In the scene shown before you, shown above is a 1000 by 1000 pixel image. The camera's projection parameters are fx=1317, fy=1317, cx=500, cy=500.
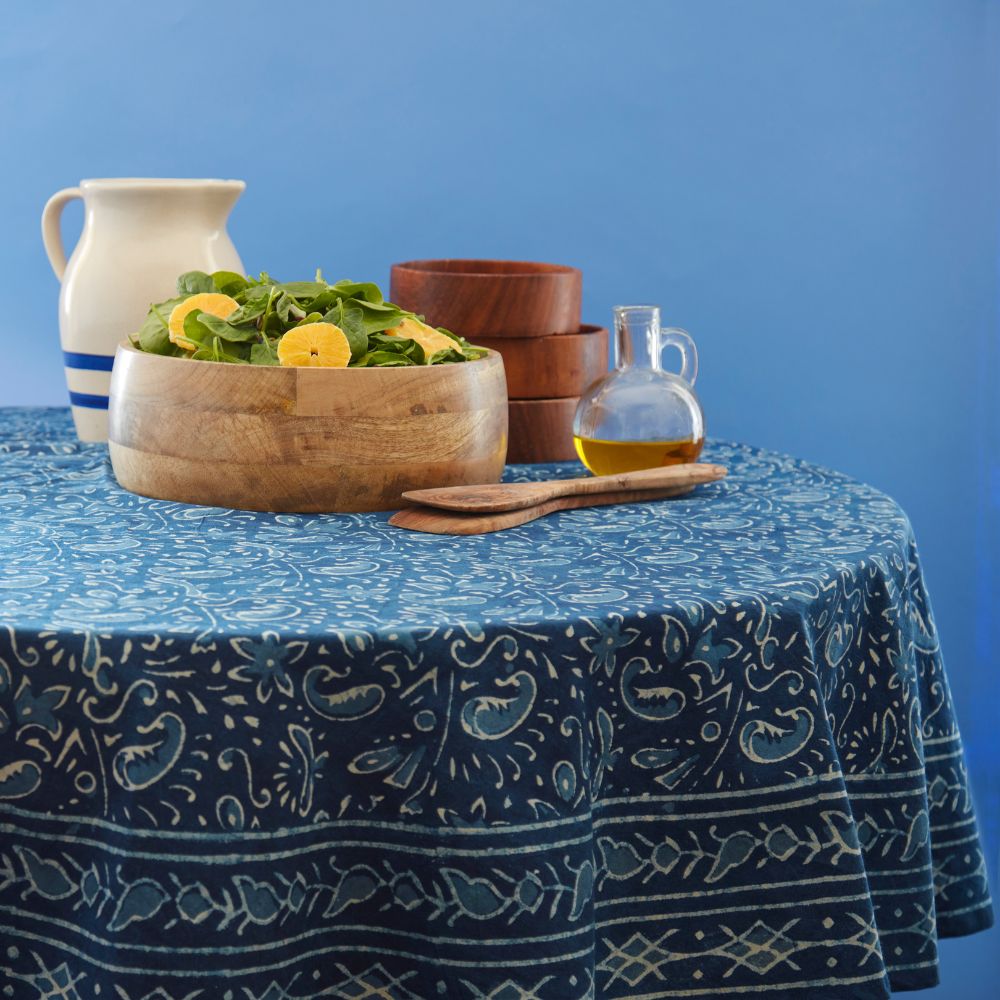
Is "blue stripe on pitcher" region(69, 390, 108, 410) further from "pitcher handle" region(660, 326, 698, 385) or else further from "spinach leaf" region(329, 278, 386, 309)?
"pitcher handle" region(660, 326, 698, 385)

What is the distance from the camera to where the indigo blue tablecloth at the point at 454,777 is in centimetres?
76

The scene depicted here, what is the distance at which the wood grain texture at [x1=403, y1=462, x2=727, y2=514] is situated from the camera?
1.11m

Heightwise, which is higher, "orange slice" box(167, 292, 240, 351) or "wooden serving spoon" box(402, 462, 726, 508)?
"orange slice" box(167, 292, 240, 351)

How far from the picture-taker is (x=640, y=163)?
234 cm

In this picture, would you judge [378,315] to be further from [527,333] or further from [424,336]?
[527,333]

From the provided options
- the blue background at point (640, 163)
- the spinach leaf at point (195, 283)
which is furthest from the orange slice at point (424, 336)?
the blue background at point (640, 163)

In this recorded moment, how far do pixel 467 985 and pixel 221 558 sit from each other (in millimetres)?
363

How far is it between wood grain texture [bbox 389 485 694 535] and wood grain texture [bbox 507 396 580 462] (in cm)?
24

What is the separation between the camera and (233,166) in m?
2.28

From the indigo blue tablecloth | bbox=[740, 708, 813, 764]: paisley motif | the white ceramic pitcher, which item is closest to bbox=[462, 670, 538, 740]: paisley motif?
the indigo blue tablecloth

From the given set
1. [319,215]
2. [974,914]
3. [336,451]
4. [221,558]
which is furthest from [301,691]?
[319,215]

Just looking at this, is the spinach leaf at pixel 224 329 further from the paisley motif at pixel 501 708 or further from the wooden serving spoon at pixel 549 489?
the paisley motif at pixel 501 708

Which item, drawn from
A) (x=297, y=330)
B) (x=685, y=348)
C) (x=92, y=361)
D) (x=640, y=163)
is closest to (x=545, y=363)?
(x=685, y=348)

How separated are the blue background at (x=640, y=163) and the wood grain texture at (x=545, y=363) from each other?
92 centimetres
